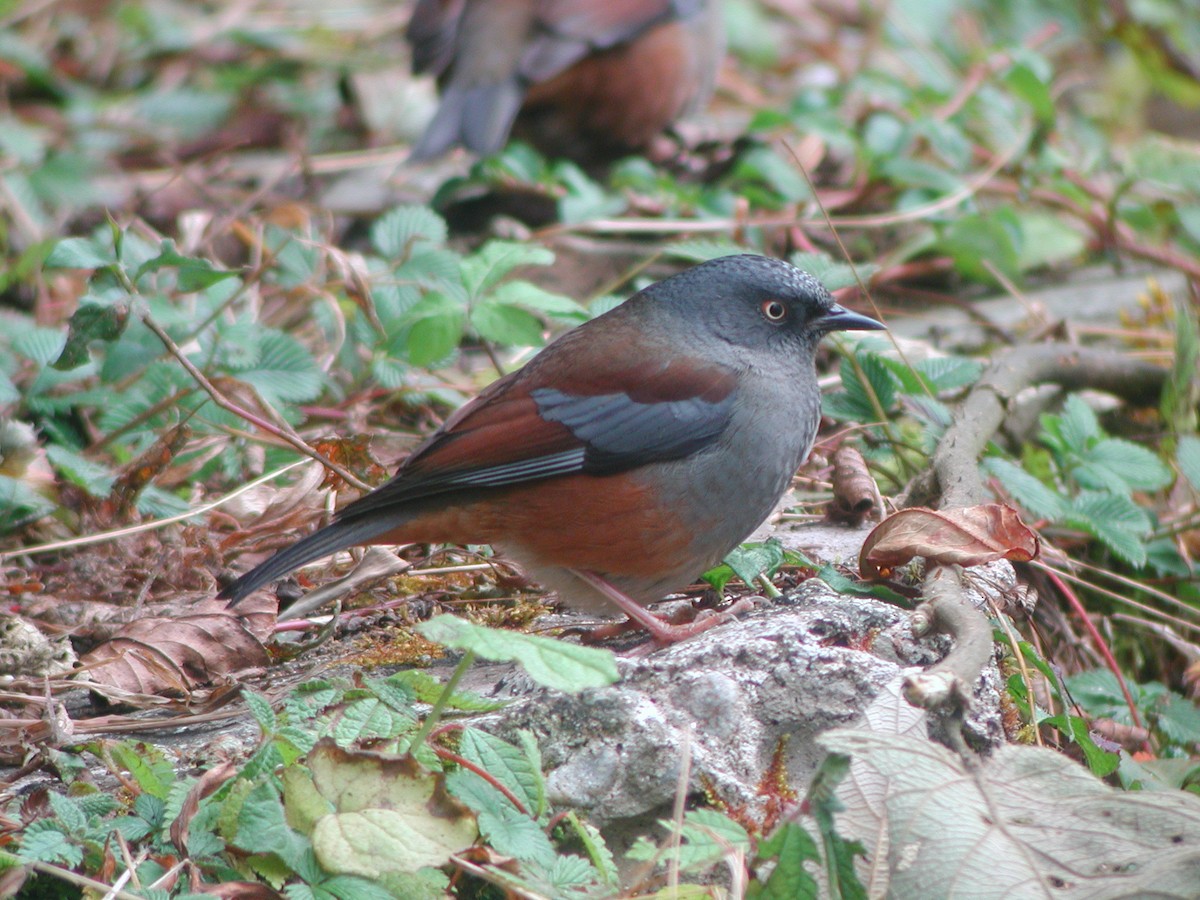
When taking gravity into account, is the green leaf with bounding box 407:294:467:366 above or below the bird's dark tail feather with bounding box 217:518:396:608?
above

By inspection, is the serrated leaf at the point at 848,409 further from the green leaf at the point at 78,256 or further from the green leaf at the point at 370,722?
the green leaf at the point at 78,256

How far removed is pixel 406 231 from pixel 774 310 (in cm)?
164

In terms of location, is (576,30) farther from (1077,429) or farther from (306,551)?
(306,551)

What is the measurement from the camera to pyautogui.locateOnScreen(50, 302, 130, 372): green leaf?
12.2 ft

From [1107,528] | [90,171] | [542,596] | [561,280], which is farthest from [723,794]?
[90,171]

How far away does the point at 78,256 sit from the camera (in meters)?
3.89

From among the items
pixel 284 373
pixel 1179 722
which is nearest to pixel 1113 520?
pixel 1179 722

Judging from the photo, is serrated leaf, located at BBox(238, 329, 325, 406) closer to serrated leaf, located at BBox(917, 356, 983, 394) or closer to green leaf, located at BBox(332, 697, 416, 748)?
green leaf, located at BBox(332, 697, 416, 748)

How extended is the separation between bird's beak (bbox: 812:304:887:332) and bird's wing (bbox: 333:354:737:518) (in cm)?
40

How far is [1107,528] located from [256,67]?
661cm

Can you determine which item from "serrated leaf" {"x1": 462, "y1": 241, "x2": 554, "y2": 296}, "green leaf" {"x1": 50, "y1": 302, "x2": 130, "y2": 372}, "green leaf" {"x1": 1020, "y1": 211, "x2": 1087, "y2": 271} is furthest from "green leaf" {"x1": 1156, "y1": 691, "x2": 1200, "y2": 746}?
"green leaf" {"x1": 50, "y1": 302, "x2": 130, "y2": 372}

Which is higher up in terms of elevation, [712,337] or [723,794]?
[712,337]

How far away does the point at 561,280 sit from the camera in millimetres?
5977

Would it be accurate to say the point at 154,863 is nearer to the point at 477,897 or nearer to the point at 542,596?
the point at 477,897
